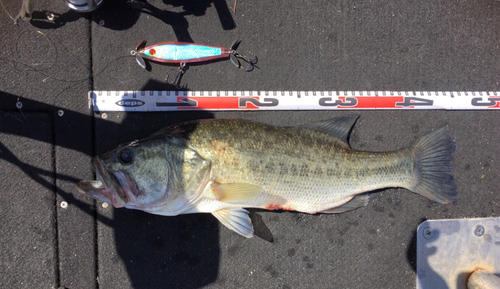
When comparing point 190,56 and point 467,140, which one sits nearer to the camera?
point 190,56

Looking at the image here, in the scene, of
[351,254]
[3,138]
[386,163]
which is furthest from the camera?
[351,254]

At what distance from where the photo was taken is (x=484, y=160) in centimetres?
295

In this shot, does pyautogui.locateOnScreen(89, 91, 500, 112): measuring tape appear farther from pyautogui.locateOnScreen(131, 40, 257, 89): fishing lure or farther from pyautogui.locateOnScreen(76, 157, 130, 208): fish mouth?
pyautogui.locateOnScreen(76, 157, 130, 208): fish mouth

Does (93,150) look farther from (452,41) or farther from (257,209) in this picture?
(452,41)

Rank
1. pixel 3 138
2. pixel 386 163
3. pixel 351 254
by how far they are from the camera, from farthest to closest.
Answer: pixel 351 254 < pixel 3 138 < pixel 386 163

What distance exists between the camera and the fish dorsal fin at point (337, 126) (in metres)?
2.60

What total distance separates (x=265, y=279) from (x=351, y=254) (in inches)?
34.3

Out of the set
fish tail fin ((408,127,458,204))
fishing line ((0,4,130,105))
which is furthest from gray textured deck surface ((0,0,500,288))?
fish tail fin ((408,127,458,204))

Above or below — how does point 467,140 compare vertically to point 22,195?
above

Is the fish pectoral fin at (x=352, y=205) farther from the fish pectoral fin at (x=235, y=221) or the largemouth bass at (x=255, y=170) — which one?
the fish pectoral fin at (x=235, y=221)

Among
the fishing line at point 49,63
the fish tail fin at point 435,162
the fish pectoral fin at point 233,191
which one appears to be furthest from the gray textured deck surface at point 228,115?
the fish pectoral fin at point 233,191

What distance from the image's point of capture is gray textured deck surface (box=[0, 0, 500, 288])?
2.72 meters

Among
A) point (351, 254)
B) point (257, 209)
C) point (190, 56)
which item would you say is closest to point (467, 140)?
point (351, 254)

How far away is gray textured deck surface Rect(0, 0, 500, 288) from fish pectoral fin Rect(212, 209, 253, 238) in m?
0.29
